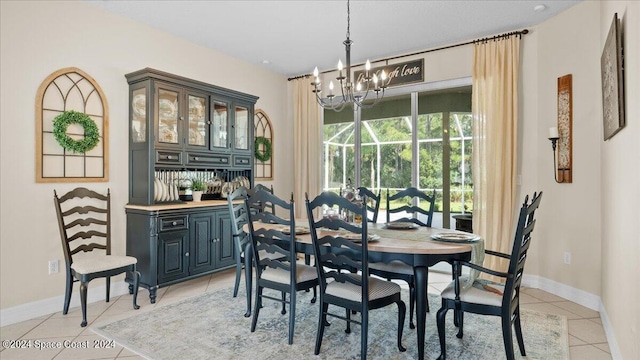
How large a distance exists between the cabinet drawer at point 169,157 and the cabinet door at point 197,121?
190 millimetres

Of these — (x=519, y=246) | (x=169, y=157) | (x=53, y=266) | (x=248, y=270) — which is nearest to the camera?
(x=519, y=246)

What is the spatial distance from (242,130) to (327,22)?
5.76 feet

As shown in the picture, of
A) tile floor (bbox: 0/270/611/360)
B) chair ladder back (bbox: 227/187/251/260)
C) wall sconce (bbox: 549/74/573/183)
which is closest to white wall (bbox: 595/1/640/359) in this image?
tile floor (bbox: 0/270/611/360)

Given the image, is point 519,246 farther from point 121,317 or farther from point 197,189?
point 197,189

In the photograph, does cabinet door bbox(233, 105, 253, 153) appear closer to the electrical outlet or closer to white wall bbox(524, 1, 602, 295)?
the electrical outlet

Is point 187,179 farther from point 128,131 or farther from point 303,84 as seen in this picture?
point 303,84

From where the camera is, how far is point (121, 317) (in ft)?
10.4

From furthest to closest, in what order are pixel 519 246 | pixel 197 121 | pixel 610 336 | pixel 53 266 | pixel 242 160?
pixel 242 160
pixel 197 121
pixel 53 266
pixel 610 336
pixel 519 246

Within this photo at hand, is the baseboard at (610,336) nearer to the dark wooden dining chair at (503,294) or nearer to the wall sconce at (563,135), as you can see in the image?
the dark wooden dining chair at (503,294)

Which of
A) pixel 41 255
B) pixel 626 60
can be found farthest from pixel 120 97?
pixel 626 60

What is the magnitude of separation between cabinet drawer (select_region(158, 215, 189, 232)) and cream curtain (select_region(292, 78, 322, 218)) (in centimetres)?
230

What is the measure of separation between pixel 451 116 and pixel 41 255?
4.76 m

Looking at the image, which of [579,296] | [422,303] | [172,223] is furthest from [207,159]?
[579,296]

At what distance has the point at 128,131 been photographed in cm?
394
